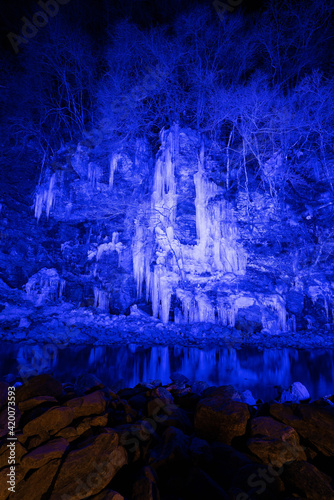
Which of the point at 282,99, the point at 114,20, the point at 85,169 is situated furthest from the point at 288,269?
the point at 114,20

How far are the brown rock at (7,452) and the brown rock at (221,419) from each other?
1.52 meters

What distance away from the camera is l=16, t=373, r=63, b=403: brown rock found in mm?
2693

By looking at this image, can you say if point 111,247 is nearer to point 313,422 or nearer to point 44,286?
point 44,286

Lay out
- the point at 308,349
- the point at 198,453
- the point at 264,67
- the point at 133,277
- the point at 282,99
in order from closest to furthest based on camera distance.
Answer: the point at 198,453 < the point at 282,99 < the point at 308,349 < the point at 264,67 < the point at 133,277

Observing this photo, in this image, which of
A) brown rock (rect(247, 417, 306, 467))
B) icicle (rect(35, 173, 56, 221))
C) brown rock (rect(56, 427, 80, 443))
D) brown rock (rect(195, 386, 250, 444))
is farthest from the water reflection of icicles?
icicle (rect(35, 173, 56, 221))

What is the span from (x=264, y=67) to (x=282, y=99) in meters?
2.86

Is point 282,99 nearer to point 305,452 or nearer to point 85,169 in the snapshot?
point 85,169

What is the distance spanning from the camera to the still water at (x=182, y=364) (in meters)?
5.88

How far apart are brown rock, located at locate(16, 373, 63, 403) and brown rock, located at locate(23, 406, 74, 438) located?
0.62 metres

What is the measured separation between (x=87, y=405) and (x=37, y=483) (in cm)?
80

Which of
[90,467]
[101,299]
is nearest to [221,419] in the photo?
[90,467]

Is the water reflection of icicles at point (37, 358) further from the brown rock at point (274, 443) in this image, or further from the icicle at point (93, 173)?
the icicle at point (93, 173)

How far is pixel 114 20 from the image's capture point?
12500 millimetres

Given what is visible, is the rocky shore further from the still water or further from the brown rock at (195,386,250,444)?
the still water
